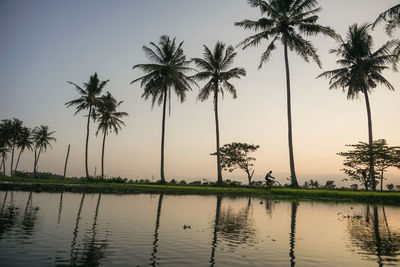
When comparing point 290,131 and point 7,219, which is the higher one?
point 290,131

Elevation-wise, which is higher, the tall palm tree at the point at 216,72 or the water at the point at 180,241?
the tall palm tree at the point at 216,72

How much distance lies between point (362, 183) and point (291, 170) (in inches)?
924

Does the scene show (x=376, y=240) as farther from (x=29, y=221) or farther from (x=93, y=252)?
(x=29, y=221)

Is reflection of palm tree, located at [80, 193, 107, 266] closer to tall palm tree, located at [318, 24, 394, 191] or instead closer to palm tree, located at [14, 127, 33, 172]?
tall palm tree, located at [318, 24, 394, 191]

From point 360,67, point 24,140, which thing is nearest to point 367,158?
point 360,67

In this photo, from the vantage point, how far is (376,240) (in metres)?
9.42

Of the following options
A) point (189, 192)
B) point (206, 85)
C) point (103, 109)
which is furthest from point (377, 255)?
point (103, 109)

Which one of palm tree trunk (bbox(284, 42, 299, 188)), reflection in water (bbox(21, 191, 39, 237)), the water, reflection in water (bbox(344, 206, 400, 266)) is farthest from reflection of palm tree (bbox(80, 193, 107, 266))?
palm tree trunk (bbox(284, 42, 299, 188))

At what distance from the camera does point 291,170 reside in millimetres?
30391

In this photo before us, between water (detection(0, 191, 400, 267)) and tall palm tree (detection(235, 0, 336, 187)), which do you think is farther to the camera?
tall palm tree (detection(235, 0, 336, 187))

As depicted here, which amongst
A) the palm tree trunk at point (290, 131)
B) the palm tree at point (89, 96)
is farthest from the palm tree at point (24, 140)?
the palm tree trunk at point (290, 131)

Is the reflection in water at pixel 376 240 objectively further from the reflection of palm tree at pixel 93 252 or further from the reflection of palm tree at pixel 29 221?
the reflection of palm tree at pixel 29 221

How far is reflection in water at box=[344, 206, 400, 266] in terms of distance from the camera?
7.51 meters

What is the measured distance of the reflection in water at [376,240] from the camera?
7512 mm
